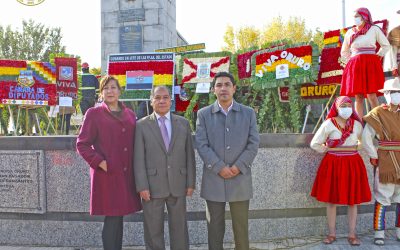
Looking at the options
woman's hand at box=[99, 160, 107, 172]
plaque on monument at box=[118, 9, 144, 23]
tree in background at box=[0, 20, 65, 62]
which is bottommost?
woman's hand at box=[99, 160, 107, 172]

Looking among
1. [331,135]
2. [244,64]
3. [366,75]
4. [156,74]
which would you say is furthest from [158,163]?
[156,74]

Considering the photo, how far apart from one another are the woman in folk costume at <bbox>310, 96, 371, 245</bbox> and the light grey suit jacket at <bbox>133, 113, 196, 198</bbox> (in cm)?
168

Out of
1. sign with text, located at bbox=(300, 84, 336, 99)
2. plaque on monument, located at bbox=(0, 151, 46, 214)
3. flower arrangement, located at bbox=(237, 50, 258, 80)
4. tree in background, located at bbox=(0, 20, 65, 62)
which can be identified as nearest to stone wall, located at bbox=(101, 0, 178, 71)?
flower arrangement, located at bbox=(237, 50, 258, 80)

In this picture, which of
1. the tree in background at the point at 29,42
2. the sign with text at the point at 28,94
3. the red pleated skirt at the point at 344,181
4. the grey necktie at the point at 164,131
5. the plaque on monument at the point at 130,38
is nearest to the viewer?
the grey necktie at the point at 164,131

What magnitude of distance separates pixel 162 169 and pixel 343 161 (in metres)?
2.08

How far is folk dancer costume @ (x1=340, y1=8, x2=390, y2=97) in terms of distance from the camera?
509cm

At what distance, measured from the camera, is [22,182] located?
4.71 metres

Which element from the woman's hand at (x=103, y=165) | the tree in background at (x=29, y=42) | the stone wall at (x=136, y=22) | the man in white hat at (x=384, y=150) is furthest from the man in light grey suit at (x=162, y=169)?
the tree in background at (x=29, y=42)

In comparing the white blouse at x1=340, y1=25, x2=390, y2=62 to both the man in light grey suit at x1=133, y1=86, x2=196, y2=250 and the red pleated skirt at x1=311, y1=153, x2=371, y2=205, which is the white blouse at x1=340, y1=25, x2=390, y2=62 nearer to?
the red pleated skirt at x1=311, y1=153, x2=371, y2=205

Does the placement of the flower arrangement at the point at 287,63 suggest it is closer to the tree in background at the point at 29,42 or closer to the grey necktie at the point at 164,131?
the grey necktie at the point at 164,131

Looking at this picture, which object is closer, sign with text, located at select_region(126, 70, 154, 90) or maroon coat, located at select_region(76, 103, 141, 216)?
maroon coat, located at select_region(76, 103, 141, 216)

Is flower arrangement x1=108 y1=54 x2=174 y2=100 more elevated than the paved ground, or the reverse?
flower arrangement x1=108 y1=54 x2=174 y2=100

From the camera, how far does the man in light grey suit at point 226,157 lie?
3418 mm

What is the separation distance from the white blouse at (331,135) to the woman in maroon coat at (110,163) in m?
2.09
